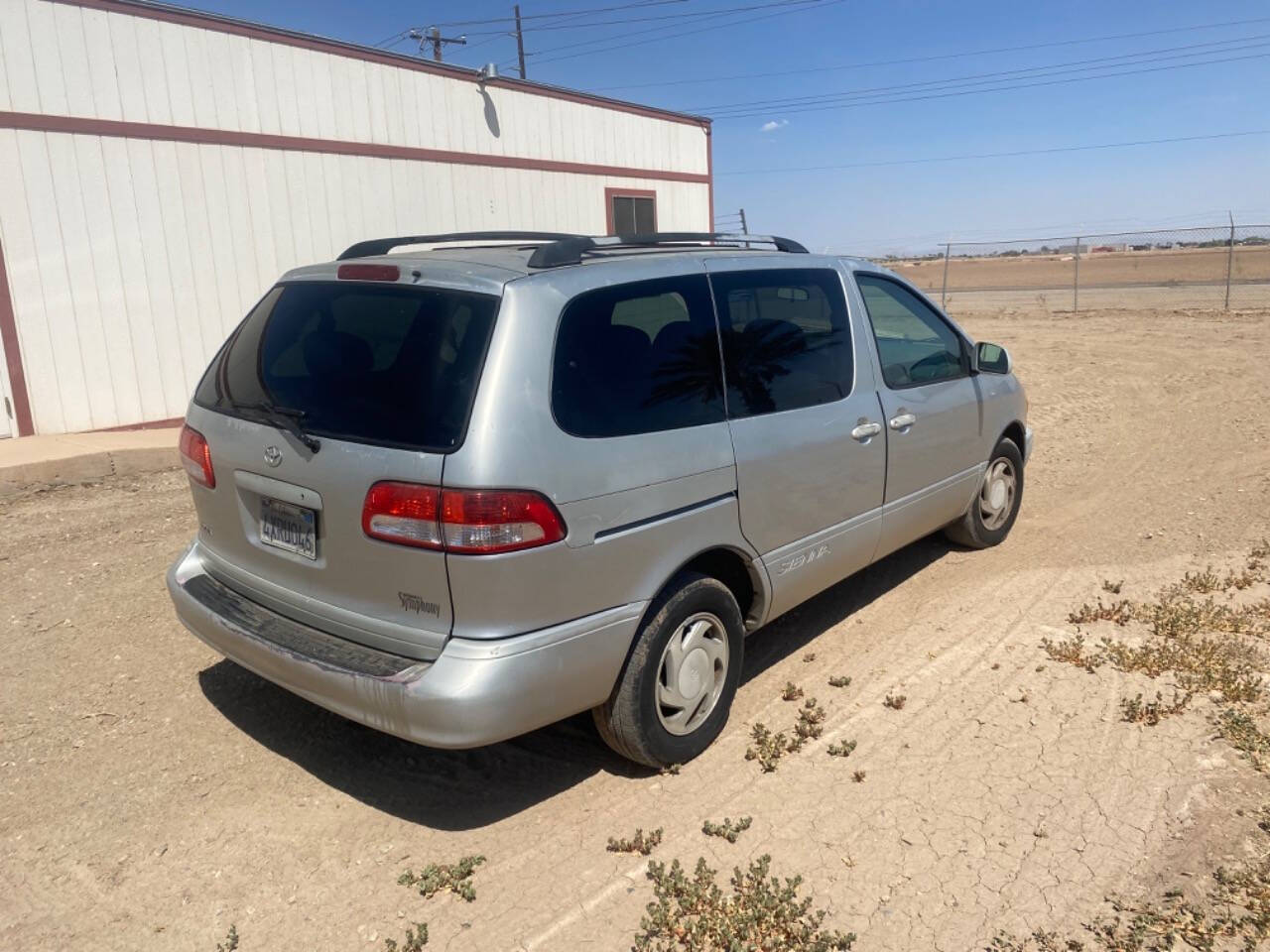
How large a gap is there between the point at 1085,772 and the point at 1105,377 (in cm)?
1024

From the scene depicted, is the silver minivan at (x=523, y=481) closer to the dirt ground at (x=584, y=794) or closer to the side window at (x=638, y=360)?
the side window at (x=638, y=360)

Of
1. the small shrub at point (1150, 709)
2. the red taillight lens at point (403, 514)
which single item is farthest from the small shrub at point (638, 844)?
the small shrub at point (1150, 709)

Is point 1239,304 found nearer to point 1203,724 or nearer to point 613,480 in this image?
point 1203,724

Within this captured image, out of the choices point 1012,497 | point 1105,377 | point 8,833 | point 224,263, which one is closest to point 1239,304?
point 1105,377

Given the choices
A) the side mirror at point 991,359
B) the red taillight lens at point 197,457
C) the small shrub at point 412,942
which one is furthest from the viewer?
the side mirror at point 991,359

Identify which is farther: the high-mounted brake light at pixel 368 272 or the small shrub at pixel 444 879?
the high-mounted brake light at pixel 368 272

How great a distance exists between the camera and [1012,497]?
6.21m

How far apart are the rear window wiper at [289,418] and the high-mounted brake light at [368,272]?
527 mm

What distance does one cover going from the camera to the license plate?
3189 millimetres

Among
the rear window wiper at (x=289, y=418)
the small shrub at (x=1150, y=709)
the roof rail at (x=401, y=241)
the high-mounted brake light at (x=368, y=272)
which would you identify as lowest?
the small shrub at (x=1150, y=709)

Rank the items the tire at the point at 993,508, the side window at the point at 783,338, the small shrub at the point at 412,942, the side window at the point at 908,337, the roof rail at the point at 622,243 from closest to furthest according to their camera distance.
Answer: the small shrub at the point at 412,942 < the roof rail at the point at 622,243 < the side window at the point at 783,338 < the side window at the point at 908,337 < the tire at the point at 993,508

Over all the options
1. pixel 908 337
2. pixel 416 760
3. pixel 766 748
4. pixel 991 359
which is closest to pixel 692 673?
pixel 766 748

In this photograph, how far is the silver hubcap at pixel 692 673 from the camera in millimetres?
3529

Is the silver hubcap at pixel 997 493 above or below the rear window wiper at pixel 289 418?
below
